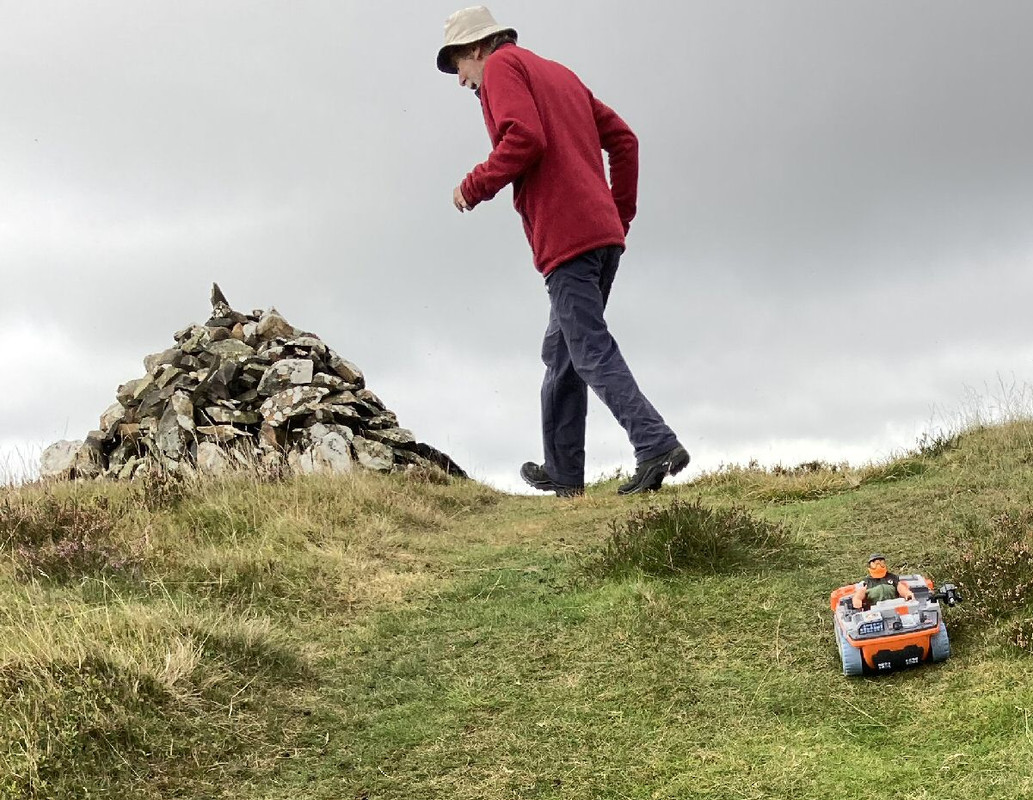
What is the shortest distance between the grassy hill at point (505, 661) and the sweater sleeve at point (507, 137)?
2735 mm

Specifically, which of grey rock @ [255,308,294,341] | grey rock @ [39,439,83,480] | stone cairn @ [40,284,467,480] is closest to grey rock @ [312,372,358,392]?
stone cairn @ [40,284,467,480]

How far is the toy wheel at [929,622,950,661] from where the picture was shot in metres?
3.75

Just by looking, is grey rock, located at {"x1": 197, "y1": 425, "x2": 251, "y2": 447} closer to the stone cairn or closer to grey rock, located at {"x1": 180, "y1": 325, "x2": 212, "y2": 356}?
the stone cairn

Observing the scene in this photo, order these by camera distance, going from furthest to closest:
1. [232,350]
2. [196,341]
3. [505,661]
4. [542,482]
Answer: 1. [196,341]
2. [232,350]
3. [542,482]
4. [505,661]

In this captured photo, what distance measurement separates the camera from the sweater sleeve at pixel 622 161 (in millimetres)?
8242

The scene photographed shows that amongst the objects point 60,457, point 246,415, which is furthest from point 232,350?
point 60,457

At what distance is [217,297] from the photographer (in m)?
14.3

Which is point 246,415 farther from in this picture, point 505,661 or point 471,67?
point 505,661

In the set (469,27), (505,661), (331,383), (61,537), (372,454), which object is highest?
Answer: (469,27)

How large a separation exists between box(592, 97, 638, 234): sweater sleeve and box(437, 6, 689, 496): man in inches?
0.7

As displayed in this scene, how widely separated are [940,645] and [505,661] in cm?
195

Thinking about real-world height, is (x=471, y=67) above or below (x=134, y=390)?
above

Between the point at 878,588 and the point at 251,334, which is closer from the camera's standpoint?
the point at 878,588

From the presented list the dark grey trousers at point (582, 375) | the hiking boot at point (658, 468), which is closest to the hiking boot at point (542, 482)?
the dark grey trousers at point (582, 375)
